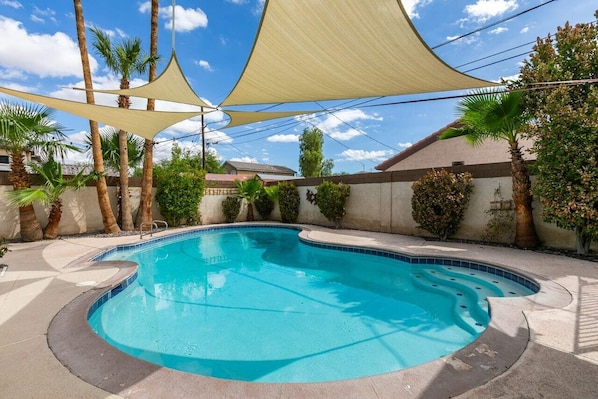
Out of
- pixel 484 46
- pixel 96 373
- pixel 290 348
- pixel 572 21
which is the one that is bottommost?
pixel 290 348

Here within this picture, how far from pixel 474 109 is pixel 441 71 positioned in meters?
4.28

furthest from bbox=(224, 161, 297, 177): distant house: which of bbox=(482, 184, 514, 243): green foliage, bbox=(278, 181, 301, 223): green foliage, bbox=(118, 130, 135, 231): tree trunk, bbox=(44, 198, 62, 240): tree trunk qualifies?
bbox=(482, 184, 514, 243): green foliage

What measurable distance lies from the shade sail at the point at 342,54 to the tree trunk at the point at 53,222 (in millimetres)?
8397

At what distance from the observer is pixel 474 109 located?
6.88 meters

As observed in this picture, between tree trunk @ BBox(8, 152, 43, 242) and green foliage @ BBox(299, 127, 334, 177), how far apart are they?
25049 mm

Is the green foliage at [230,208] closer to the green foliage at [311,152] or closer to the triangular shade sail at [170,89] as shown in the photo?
the triangular shade sail at [170,89]

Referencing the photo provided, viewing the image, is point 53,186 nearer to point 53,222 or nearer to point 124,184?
point 53,222

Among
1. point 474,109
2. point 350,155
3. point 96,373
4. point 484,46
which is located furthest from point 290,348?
point 350,155

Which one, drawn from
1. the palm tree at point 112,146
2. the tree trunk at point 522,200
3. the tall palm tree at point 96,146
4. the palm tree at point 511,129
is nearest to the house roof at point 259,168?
the palm tree at point 112,146

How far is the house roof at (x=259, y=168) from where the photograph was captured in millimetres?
41297

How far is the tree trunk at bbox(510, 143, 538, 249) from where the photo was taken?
6.91 metres

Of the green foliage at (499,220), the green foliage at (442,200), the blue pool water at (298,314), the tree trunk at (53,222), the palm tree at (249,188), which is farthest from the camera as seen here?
the palm tree at (249,188)

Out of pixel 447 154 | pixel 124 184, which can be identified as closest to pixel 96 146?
pixel 124 184

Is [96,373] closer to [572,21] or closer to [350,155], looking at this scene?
[572,21]
